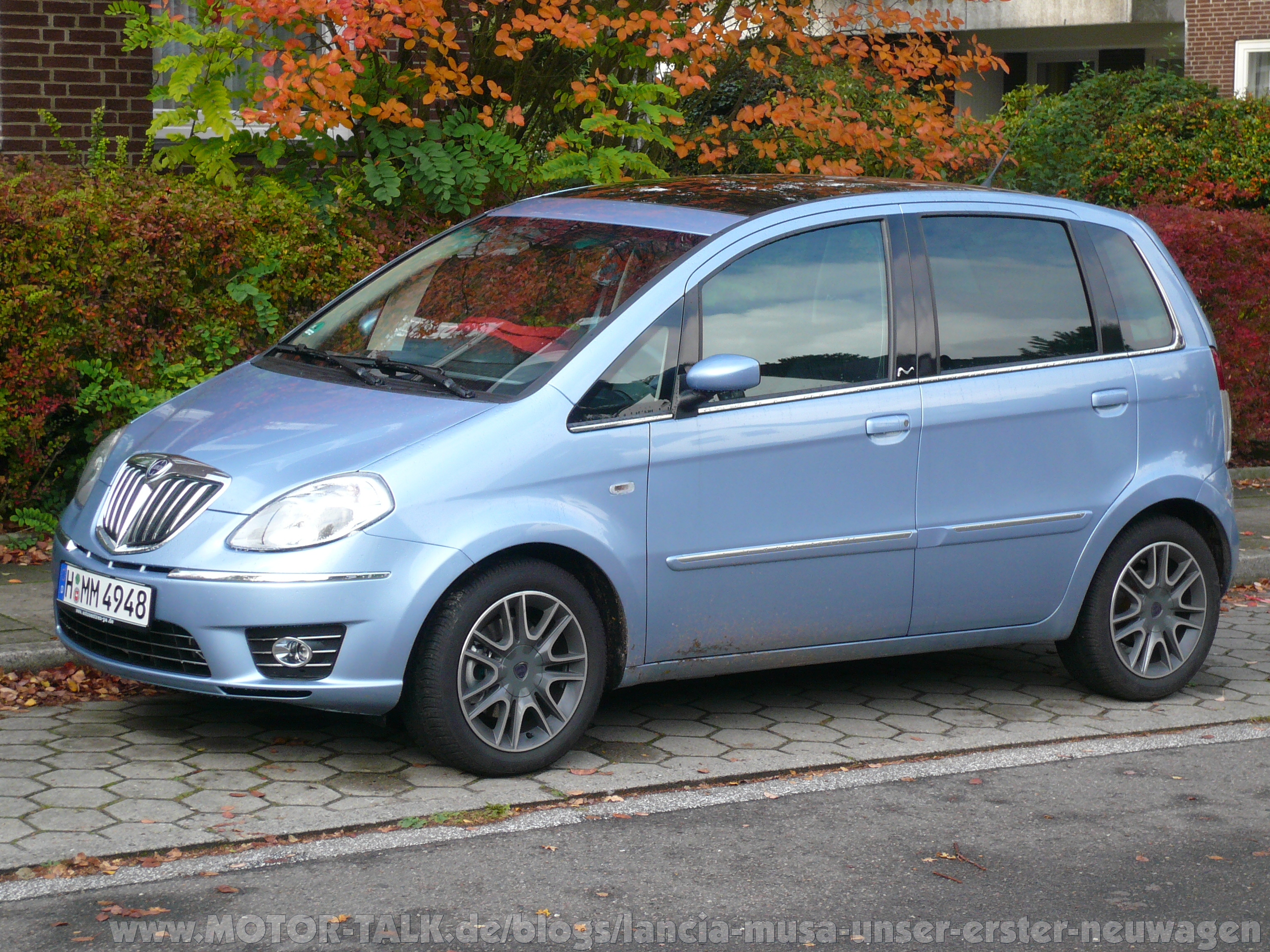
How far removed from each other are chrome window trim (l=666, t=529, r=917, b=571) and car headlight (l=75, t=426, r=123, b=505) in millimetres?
1959

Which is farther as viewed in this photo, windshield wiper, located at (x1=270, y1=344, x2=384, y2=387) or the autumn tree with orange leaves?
the autumn tree with orange leaves

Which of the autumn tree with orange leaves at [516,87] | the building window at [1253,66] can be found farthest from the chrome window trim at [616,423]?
the building window at [1253,66]

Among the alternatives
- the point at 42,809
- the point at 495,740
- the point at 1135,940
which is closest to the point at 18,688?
the point at 42,809

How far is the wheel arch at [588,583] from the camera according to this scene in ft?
16.8

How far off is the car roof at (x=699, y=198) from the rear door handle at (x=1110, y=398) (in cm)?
94

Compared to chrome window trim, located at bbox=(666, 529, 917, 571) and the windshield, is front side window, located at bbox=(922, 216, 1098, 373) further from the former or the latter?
the windshield

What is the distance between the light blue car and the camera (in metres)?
5.00

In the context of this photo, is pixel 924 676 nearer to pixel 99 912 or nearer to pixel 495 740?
pixel 495 740

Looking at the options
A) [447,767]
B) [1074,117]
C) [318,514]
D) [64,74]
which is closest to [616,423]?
[318,514]

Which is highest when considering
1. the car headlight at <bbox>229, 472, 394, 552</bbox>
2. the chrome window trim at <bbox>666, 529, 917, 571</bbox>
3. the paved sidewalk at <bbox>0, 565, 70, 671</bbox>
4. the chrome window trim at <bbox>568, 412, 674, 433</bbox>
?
the chrome window trim at <bbox>568, 412, 674, 433</bbox>

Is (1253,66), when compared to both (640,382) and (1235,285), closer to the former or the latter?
(1235,285)

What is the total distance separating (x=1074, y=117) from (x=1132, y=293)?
16448mm

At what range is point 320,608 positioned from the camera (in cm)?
488

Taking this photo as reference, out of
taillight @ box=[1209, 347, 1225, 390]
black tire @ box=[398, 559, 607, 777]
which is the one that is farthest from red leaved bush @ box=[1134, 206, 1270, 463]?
black tire @ box=[398, 559, 607, 777]
